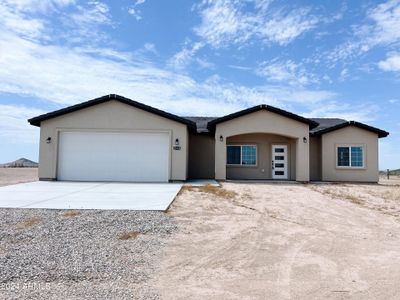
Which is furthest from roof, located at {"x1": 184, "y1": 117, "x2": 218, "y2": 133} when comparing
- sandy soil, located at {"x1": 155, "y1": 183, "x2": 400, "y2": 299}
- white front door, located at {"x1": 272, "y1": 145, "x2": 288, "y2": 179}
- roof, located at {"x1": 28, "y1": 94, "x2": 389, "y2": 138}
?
sandy soil, located at {"x1": 155, "y1": 183, "x2": 400, "y2": 299}

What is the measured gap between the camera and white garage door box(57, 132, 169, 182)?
14719 millimetres

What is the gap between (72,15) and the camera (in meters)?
11.3

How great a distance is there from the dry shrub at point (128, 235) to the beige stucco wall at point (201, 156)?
41.0 feet

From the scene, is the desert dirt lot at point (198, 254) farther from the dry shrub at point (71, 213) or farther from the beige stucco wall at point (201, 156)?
the beige stucco wall at point (201, 156)

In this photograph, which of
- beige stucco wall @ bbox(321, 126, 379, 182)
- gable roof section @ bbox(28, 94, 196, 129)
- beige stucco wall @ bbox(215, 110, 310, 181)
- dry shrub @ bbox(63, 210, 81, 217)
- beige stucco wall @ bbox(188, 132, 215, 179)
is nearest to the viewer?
dry shrub @ bbox(63, 210, 81, 217)

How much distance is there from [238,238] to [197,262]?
1.40 metres

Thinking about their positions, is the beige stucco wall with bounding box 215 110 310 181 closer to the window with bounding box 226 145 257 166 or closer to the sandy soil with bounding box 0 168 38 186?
the window with bounding box 226 145 257 166

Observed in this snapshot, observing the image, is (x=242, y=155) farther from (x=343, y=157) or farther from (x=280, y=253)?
(x=280, y=253)

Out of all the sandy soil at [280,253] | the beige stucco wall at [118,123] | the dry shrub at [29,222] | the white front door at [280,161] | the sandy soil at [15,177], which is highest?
the beige stucco wall at [118,123]

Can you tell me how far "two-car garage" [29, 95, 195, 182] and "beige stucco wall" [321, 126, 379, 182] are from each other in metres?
8.58

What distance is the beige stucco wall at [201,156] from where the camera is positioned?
1798 centimetres

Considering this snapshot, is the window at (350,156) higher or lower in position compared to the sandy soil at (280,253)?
higher

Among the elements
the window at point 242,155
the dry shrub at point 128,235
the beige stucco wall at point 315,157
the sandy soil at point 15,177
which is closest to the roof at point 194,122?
the beige stucco wall at point 315,157

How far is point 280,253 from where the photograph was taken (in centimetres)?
473
